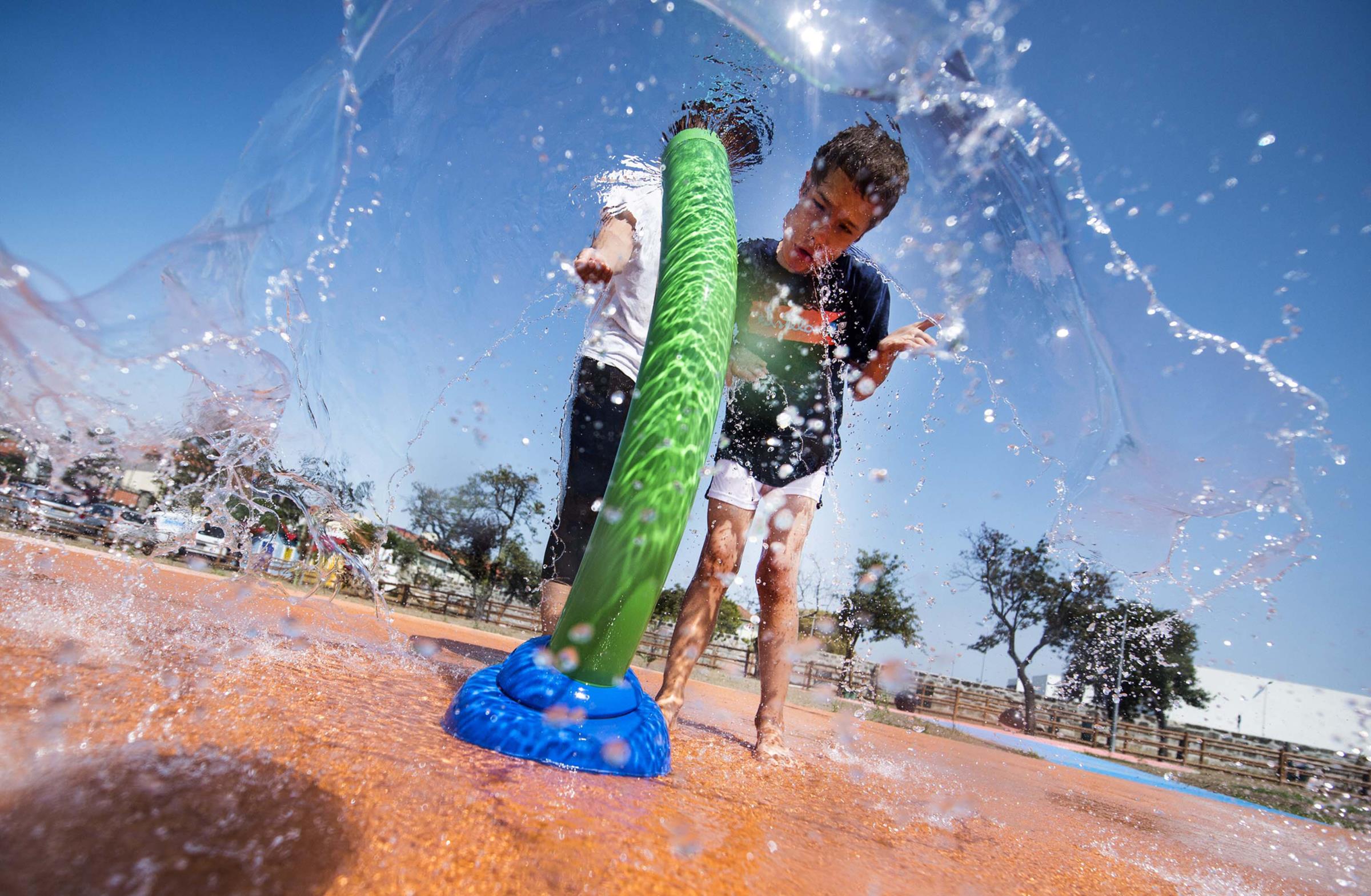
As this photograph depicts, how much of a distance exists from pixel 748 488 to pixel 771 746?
2.90 feet

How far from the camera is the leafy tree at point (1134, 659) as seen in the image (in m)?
13.7

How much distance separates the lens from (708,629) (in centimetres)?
243

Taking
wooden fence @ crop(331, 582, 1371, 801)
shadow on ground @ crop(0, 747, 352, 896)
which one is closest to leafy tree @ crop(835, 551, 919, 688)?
wooden fence @ crop(331, 582, 1371, 801)

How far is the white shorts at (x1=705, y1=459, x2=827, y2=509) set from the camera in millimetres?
2473

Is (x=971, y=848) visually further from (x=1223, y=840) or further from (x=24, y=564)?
(x=24, y=564)

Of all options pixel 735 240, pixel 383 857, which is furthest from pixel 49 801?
pixel 735 240

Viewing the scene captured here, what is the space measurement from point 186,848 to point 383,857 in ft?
0.59

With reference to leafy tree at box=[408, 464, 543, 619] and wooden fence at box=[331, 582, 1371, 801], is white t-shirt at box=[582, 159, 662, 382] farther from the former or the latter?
wooden fence at box=[331, 582, 1371, 801]

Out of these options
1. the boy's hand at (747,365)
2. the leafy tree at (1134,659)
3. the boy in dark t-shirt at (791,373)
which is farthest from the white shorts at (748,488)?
the leafy tree at (1134,659)

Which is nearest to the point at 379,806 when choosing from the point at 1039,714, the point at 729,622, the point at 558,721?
the point at 558,721

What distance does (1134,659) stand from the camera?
1877 centimetres

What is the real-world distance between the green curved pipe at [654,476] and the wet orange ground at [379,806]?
320mm

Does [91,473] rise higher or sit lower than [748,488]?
lower

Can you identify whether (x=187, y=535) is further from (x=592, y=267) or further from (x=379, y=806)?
(x=379, y=806)
